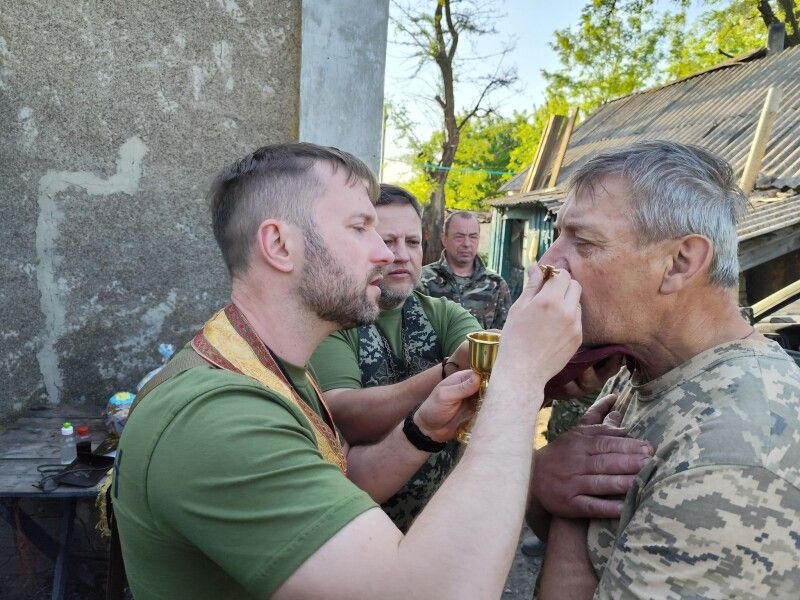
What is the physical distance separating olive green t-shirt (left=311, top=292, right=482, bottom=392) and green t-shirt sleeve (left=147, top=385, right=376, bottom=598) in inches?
48.3

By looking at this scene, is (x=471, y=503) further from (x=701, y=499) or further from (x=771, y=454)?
(x=771, y=454)

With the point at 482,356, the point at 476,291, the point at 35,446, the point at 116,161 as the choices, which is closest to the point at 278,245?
the point at 482,356

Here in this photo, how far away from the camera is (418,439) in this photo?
6.15 feet

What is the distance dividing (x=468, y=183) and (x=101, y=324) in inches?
1264

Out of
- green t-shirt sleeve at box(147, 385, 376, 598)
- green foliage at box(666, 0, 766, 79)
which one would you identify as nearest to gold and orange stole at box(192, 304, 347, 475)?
green t-shirt sleeve at box(147, 385, 376, 598)

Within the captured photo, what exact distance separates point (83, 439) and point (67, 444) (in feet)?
0.34

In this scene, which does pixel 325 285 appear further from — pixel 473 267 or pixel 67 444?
pixel 473 267

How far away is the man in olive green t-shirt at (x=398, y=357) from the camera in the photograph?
2250 millimetres

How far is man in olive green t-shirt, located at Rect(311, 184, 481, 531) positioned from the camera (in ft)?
7.38

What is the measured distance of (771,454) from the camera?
1221 mm

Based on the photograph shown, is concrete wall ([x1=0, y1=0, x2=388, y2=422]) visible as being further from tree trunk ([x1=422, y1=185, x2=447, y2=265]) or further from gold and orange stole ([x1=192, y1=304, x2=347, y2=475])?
tree trunk ([x1=422, y1=185, x2=447, y2=265])

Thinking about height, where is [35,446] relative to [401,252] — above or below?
below

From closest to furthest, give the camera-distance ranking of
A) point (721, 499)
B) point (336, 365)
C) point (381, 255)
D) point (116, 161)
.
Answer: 1. point (721, 499)
2. point (381, 255)
3. point (336, 365)
4. point (116, 161)

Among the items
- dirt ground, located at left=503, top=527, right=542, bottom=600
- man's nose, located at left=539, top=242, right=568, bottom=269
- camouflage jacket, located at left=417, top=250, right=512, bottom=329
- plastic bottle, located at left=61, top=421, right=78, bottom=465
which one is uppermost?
man's nose, located at left=539, top=242, right=568, bottom=269
